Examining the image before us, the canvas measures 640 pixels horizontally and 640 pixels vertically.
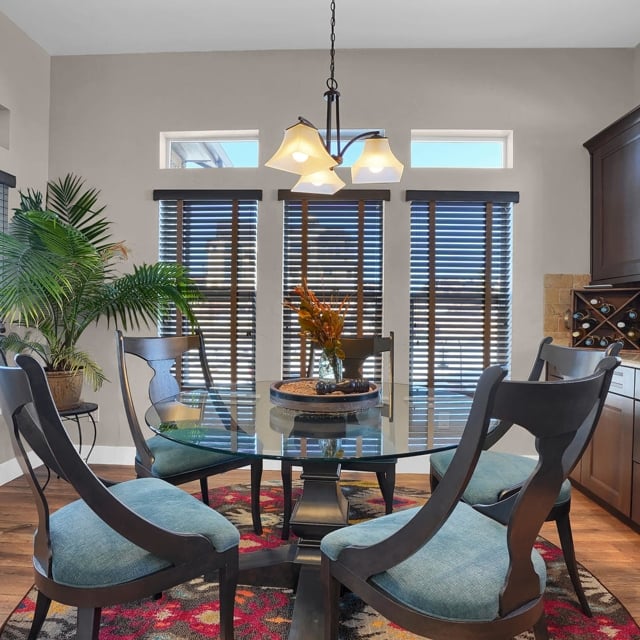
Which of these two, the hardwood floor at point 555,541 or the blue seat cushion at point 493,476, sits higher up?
the blue seat cushion at point 493,476

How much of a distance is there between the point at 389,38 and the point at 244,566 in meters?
3.57

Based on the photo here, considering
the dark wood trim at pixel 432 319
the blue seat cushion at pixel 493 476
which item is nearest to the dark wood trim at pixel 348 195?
the dark wood trim at pixel 432 319

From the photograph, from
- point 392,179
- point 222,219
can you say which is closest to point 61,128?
point 222,219

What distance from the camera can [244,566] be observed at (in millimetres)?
1871

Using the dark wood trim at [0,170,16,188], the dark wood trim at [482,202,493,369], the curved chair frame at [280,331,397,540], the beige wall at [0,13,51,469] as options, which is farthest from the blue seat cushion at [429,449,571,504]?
the dark wood trim at [0,170,16,188]

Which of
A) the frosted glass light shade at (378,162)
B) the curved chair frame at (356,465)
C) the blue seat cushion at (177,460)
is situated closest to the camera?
the blue seat cushion at (177,460)

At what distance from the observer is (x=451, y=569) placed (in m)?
1.19

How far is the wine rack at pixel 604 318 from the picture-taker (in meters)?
3.39

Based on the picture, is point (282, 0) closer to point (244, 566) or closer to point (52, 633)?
point (244, 566)

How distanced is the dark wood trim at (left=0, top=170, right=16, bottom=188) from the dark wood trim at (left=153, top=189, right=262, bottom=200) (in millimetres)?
951

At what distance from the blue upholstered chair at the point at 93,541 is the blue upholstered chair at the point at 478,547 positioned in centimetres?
35

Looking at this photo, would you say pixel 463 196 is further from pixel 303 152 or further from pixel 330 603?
pixel 330 603

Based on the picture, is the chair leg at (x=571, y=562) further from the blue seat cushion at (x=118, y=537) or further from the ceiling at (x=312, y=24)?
the ceiling at (x=312, y=24)

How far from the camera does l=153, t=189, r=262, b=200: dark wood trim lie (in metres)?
3.73
